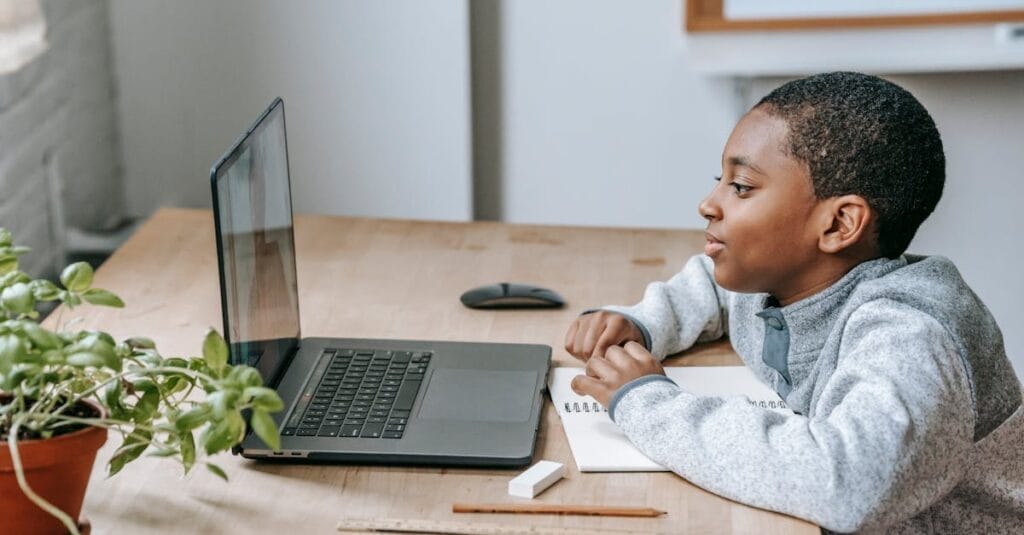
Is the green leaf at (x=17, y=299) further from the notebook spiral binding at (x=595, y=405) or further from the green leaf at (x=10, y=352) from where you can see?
the notebook spiral binding at (x=595, y=405)

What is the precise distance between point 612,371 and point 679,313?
0.80ft

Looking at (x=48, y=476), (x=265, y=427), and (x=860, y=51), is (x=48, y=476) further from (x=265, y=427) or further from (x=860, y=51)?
(x=860, y=51)

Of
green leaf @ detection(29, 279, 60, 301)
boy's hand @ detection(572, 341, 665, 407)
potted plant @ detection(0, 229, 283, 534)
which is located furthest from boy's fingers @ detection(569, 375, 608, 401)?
green leaf @ detection(29, 279, 60, 301)

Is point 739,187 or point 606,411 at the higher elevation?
point 739,187

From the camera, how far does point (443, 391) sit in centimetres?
120

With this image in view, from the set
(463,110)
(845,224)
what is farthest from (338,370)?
(463,110)

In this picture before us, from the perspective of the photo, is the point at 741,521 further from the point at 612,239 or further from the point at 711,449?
the point at 612,239

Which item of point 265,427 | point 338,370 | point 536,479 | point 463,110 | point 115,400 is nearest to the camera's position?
point 265,427

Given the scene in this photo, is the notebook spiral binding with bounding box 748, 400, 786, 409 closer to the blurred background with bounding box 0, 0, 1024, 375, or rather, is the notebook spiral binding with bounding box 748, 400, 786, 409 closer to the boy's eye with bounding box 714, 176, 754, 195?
the boy's eye with bounding box 714, 176, 754, 195

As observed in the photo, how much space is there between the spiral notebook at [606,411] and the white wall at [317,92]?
986 millimetres

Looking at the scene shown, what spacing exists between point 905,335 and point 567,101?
1.25 m

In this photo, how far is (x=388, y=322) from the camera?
1.43 meters

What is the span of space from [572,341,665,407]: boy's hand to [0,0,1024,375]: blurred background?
100cm

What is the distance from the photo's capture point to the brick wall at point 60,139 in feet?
6.17
